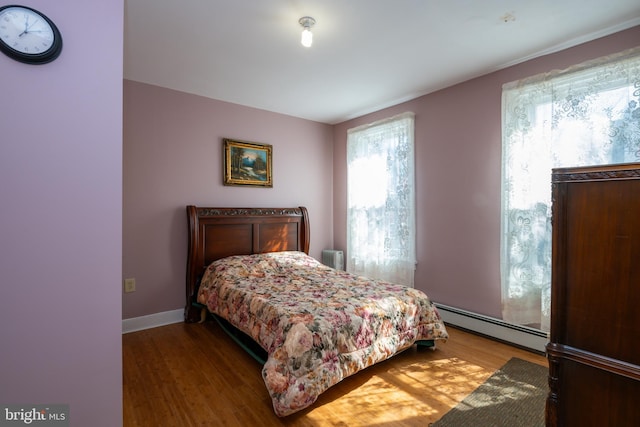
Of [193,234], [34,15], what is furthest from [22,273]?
[193,234]

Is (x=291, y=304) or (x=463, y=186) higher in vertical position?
(x=463, y=186)

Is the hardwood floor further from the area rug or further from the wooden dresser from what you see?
the wooden dresser

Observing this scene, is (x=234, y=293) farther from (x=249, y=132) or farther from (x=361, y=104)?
(x=361, y=104)

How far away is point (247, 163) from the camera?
3697 mm

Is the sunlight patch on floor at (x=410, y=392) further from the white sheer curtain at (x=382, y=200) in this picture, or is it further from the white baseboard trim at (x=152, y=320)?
the white baseboard trim at (x=152, y=320)

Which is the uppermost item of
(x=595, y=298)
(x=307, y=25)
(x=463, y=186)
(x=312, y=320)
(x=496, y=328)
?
(x=307, y=25)

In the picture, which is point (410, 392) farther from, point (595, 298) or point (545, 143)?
point (545, 143)

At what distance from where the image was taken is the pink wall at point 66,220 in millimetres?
1062

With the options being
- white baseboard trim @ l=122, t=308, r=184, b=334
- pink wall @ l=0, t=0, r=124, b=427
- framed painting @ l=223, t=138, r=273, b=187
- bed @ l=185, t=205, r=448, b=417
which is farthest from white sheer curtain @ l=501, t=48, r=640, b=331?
white baseboard trim @ l=122, t=308, r=184, b=334

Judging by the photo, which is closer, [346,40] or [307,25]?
[307,25]

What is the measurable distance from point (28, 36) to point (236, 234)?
2.58 metres

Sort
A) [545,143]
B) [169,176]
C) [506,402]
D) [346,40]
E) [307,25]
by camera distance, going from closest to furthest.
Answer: [506,402], [307,25], [346,40], [545,143], [169,176]

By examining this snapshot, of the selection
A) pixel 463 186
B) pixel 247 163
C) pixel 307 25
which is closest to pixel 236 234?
pixel 247 163

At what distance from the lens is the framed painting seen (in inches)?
139
